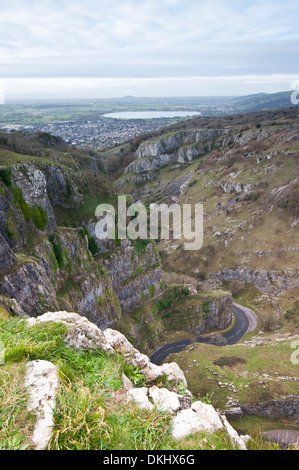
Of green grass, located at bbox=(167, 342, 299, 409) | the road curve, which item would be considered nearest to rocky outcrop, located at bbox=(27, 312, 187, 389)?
green grass, located at bbox=(167, 342, 299, 409)

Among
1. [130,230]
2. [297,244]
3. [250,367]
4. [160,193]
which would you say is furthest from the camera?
[160,193]

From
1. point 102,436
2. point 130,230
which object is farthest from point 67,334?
point 130,230

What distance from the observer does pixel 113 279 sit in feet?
151

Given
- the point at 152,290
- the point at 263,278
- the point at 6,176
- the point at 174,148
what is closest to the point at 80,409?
the point at 6,176

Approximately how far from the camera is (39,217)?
3291 cm

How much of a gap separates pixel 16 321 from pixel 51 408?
3408 mm

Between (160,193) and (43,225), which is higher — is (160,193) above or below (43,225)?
below

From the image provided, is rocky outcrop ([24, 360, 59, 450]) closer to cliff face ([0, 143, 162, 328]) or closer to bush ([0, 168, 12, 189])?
cliff face ([0, 143, 162, 328])

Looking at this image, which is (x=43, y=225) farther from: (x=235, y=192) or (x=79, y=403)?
(x=235, y=192)

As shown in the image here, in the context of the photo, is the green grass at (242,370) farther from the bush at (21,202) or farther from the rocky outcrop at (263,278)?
the bush at (21,202)

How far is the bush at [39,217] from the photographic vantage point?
32469 millimetres

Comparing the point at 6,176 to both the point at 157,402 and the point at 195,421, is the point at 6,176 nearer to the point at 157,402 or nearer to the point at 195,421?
the point at 157,402

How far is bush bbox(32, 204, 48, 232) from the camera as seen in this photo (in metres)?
32.5
